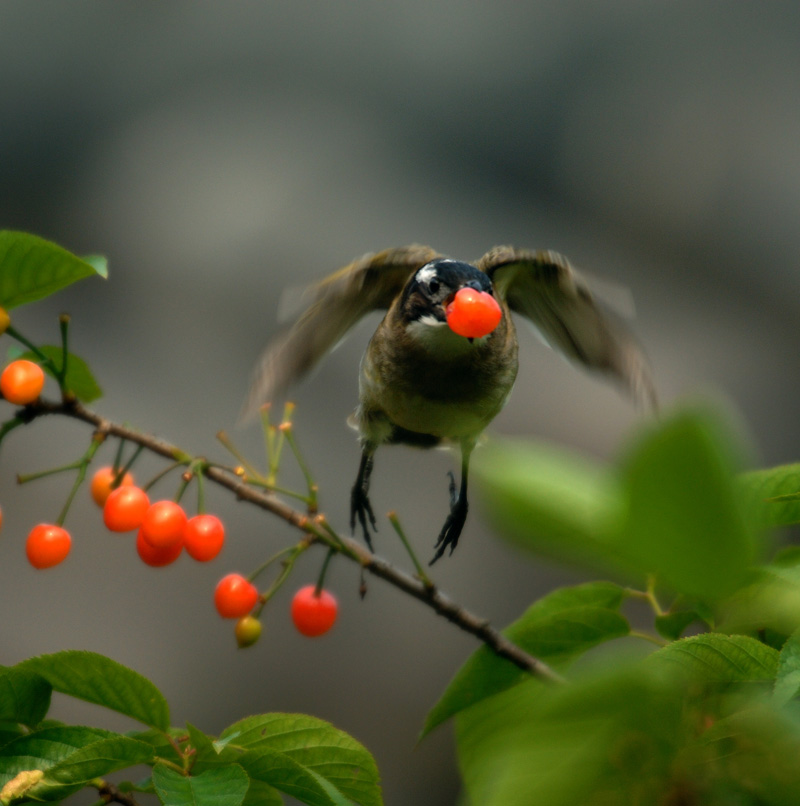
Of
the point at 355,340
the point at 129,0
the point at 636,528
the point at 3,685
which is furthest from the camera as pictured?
the point at 129,0

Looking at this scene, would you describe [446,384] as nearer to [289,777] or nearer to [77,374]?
[77,374]

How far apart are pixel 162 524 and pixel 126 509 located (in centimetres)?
4

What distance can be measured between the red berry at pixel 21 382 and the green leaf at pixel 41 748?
31 cm

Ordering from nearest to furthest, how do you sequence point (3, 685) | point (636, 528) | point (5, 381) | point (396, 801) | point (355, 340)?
1. point (636, 528)
2. point (3, 685)
3. point (5, 381)
4. point (396, 801)
5. point (355, 340)

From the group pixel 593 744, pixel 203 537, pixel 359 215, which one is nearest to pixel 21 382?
pixel 203 537

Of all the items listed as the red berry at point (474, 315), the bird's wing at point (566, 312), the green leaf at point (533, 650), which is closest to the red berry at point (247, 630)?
the green leaf at point (533, 650)

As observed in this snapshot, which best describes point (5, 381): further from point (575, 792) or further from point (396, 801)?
point (396, 801)

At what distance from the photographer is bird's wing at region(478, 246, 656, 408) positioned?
1.29 metres

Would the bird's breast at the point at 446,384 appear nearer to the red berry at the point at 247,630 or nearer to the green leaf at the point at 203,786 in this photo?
the red berry at the point at 247,630

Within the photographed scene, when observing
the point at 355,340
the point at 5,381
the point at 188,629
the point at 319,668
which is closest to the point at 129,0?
the point at 355,340

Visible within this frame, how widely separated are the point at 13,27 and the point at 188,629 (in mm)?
2165

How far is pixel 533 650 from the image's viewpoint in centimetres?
73

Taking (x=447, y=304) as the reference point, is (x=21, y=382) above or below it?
below

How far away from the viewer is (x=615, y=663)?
0.59 ft
